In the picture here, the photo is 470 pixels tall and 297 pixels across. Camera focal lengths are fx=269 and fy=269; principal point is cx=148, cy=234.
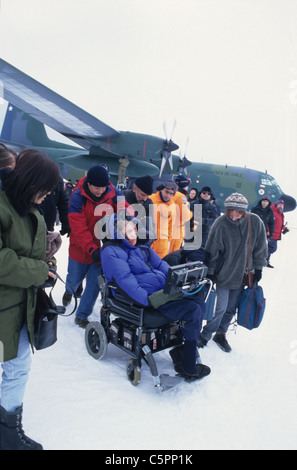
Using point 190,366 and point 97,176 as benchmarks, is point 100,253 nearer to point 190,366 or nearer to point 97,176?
point 97,176

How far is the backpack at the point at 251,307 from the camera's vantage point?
137 inches

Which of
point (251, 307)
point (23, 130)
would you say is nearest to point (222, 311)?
point (251, 307)

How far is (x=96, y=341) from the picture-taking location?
3137mm

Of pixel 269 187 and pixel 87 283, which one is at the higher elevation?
pixel 269 187

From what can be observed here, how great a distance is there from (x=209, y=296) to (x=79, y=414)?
1.95m

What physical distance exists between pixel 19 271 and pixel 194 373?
2.14 m

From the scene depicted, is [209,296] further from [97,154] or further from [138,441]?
[97,154]

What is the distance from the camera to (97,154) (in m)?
11.3

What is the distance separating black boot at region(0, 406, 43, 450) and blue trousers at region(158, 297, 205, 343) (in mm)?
1440

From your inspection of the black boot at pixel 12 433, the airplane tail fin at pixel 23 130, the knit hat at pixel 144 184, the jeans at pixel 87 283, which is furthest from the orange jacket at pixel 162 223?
the airplane tail fin at pixel 23 130

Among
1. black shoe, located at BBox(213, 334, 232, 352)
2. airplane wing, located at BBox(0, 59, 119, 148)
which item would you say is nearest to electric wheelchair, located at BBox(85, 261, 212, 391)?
black shoe, located at BBox(213, 334, 232, 352)

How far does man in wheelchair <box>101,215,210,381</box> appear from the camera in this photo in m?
2.65

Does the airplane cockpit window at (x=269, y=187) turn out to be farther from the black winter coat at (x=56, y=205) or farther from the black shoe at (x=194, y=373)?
the black shoe at (x=194, y=373)
